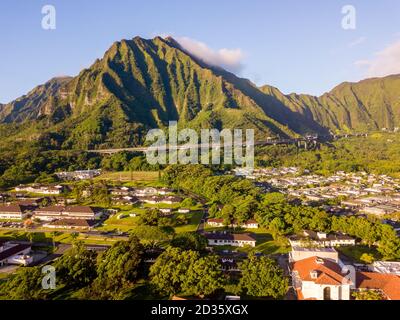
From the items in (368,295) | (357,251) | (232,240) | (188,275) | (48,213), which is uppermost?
(188,275)

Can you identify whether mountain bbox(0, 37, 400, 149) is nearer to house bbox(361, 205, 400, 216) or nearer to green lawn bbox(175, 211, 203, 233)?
green lawn bbox(175, 211, 203, 233)

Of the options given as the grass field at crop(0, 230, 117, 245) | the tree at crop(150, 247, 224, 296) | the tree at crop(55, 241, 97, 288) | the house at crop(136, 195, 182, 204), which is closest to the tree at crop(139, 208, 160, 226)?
the grass field at crop(0, 230, 117, 245)

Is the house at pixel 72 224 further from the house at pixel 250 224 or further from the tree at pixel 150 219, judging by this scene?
the house at pixel 250 224

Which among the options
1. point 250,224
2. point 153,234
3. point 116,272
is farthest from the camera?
point 250,224

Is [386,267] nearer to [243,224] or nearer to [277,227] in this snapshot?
[277,227]

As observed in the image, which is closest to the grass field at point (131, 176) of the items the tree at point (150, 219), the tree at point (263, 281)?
the tree at point (150, 219)

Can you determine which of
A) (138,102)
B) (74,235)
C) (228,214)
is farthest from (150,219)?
(138,102)
